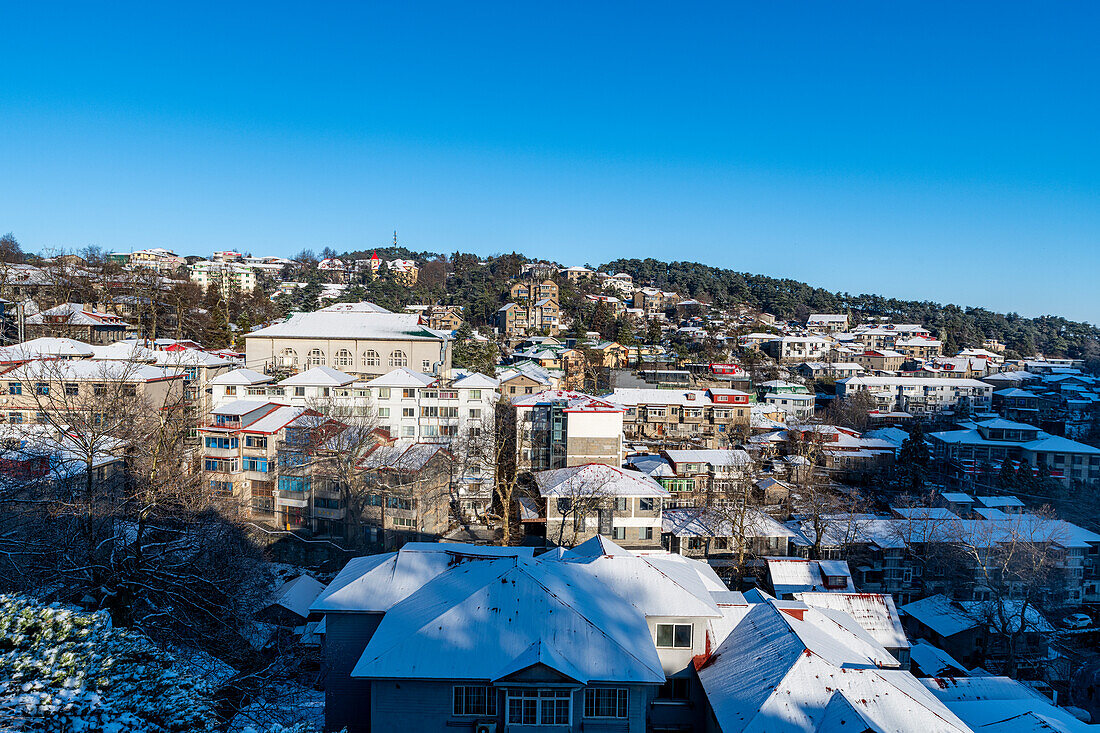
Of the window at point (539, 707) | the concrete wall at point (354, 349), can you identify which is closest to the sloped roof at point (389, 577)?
the window at point (539, 707)

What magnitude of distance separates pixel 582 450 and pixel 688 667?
11383 millimetres

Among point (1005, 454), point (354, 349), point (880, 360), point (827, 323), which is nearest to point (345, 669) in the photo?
point (354, 349)

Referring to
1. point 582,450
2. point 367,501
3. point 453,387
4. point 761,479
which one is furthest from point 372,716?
point 761,479

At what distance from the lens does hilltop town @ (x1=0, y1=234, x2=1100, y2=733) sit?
677 centimetres

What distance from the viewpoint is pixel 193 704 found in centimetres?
437

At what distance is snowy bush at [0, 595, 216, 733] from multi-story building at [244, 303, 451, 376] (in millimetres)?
23054

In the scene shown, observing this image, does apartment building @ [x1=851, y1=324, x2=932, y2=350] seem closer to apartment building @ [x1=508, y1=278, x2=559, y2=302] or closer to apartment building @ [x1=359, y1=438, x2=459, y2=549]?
apartment building @ [x1=508, y1=278, x2=559, y2=302]

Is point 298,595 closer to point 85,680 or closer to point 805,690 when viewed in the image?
point 85,680

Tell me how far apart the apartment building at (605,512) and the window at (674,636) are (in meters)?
7.57

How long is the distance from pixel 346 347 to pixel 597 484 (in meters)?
16.5

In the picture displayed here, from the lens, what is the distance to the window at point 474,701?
6844mm

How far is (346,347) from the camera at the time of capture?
28.4 m

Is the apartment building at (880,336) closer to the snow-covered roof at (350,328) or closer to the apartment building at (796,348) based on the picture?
the apartment building at (796,348)

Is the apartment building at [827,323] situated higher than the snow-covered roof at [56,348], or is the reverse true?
the apartment building at [827,323]
